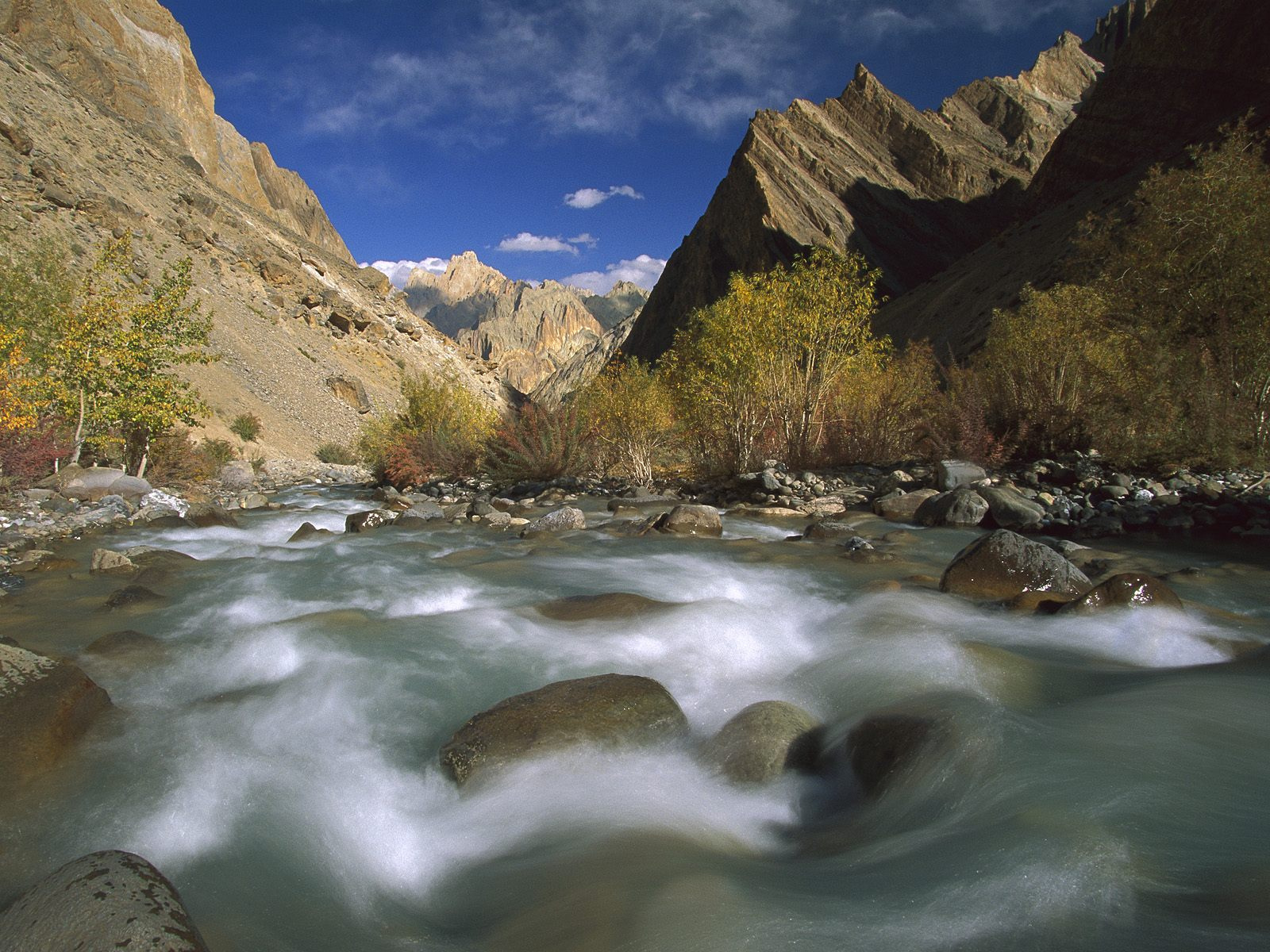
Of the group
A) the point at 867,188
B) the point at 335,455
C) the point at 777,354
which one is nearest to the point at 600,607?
the point at 777,354

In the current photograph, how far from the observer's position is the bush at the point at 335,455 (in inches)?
1051

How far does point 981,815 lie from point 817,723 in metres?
1.23

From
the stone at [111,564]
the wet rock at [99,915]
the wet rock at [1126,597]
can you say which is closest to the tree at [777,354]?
the wet rock at [1126,597]

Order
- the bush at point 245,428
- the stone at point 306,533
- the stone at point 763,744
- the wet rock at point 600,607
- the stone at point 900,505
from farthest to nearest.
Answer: the bush at point 245,428 < the stone at point 900,505 < the stone at point 306,533 < the wet rock at point 600,607 < the stone at point 763,744

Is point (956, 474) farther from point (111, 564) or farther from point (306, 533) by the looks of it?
point (111, 564)

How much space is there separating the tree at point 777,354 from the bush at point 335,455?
17.8m

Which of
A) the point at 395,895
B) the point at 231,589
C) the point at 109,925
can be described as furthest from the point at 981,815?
the point at 231,589

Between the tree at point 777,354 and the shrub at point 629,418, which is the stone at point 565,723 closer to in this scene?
the tree at point 777,354

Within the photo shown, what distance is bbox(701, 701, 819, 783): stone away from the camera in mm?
3084

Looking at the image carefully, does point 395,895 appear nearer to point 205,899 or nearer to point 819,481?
point 205,899

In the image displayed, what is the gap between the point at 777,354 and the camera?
1359cm

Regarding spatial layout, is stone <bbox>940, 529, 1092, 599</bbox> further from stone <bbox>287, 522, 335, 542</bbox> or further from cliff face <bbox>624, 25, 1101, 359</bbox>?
cliff face <bbox>624, 25, 1101, 359</bbox>

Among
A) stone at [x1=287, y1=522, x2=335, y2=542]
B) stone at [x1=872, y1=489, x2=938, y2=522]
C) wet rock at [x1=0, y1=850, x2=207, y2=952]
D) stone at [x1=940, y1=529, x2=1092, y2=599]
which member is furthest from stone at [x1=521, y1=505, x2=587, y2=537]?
wet rock at [x1=0, y1=850, x2=207, y2=952]

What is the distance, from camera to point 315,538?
9.00m
